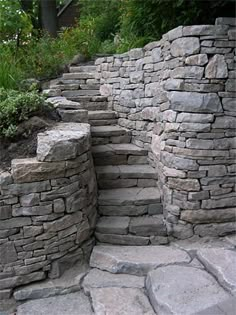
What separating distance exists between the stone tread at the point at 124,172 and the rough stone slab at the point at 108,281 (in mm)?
1113

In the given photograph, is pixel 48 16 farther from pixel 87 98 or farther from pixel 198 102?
pixel 198 102

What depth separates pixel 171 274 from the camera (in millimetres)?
2879

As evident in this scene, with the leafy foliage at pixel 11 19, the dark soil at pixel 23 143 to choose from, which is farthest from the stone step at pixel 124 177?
the leafy foliage at pixel 11 19

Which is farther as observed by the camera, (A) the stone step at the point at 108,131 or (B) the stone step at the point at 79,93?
(B) the stone step at the point at 79,93

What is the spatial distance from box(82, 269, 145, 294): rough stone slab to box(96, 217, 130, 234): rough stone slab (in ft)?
1.41

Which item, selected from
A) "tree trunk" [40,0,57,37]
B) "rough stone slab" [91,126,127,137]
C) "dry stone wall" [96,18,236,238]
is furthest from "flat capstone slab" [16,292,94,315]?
"tree trunk" [40,0,57,37]

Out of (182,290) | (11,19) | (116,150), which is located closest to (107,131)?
(116,150)

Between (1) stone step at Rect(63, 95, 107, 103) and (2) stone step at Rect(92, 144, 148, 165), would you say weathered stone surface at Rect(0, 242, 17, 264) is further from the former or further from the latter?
(1) stone step at Rect(63, 95, 107, 103)

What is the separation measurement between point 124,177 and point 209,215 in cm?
100

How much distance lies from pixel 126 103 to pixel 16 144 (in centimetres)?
179

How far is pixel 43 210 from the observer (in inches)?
114

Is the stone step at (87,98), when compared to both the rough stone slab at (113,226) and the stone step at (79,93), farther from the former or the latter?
the rough stone slab at (113,226)

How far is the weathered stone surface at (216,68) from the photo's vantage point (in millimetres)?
3100

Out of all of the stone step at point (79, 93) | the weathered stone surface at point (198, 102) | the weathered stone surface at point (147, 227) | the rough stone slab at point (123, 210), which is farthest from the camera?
the stone step at point (79, 93)
